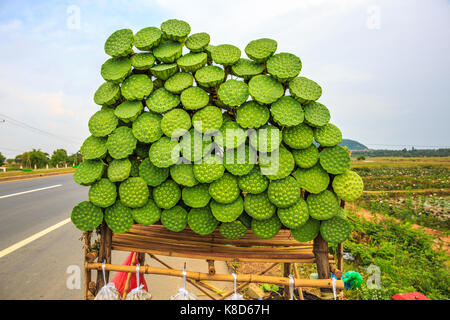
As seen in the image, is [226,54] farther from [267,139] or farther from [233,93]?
[267,139]

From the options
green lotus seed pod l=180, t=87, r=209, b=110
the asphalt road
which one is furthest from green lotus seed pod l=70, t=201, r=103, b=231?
green lotus seed pod l=180, t=87, r=209, b=110

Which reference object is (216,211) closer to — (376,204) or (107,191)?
(107,191)

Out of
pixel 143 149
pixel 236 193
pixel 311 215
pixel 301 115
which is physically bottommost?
pixel 311 215

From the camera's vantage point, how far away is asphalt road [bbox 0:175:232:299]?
2.83 metres

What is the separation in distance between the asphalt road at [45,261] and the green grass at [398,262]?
2.21m

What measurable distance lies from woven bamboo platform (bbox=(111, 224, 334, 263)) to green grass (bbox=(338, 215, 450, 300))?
7.44 ft

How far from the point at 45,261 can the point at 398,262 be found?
5.88 meters

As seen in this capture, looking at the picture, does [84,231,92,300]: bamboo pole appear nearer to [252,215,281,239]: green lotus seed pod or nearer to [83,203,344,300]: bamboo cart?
[83,203,344,300]: bamboo cart

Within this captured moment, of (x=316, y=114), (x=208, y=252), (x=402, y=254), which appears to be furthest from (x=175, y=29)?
(x=402, y=254)

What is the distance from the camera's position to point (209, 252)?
→ 144 centimetres
